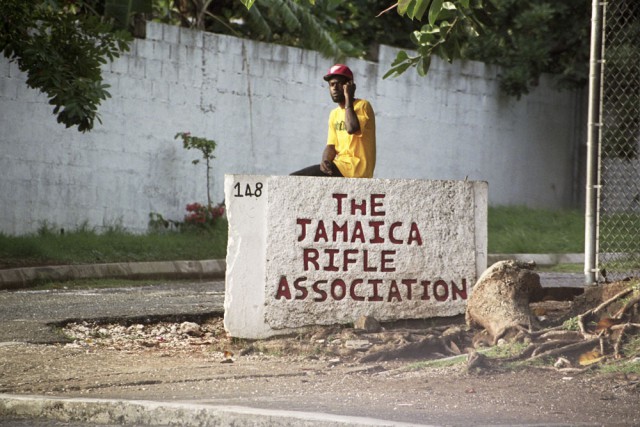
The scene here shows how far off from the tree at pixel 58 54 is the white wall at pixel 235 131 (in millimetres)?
1305

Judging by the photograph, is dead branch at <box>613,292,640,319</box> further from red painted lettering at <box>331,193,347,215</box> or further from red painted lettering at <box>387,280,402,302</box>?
red painted lettering at <box>331,193,347,215</box>

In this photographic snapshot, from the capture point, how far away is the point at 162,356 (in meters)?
7.87

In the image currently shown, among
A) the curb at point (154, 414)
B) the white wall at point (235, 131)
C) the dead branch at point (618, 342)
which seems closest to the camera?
the curb at point (154, 414)

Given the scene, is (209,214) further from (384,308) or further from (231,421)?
(231,421)

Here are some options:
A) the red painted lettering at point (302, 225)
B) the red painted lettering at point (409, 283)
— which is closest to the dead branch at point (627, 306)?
the red painted lettering at point (409, 283)

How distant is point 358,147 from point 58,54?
461cm

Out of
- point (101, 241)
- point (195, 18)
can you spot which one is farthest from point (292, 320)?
point (195, 18)

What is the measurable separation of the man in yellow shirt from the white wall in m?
5.75

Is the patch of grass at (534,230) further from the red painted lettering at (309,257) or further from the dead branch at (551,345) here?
the dead branch at (551,345)

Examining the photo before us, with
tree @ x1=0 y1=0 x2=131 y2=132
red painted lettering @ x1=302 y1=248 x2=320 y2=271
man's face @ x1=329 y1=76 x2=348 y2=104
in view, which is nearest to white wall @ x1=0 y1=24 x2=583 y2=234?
tree @ x1=0 y1=0 x2=131 y2=132

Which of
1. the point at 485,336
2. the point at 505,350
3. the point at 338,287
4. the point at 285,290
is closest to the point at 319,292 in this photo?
the point at 338,287

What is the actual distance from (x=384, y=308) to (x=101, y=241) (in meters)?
6.39

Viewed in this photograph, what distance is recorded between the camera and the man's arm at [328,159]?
917cm

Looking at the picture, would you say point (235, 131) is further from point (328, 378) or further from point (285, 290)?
point (328, 378)
